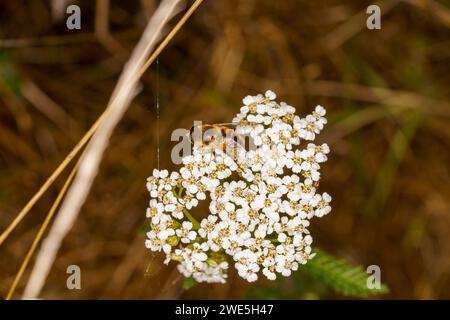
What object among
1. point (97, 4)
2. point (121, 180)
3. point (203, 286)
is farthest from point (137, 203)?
point (97, 4)

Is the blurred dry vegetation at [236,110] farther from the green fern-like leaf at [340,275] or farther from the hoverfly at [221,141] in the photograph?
the hoverfly at [221,141]

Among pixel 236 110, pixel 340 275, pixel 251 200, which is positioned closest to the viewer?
pixel 251 200

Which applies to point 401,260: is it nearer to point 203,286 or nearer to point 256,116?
point 203,286

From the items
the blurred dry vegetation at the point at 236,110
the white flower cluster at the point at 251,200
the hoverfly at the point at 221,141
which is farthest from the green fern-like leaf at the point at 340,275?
the blurred dry vegetation at the point at 236,110

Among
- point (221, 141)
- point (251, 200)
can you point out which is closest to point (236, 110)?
point (221, 141)

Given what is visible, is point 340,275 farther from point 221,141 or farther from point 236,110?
point 236,110

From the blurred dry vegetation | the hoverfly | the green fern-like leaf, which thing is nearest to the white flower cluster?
the hoverfly
